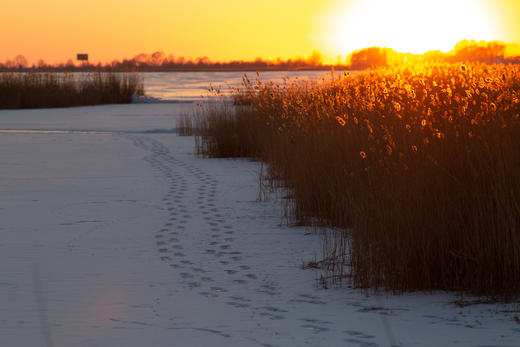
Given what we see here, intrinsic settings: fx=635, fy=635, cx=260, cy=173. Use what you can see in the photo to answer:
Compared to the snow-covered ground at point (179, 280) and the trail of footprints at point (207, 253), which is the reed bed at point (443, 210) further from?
the trail of footprints at point (207, 253)

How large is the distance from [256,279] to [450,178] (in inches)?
55.7

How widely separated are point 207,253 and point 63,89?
23.6m

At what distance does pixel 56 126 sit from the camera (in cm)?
1742

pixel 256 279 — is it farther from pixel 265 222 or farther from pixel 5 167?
pixel 5 167

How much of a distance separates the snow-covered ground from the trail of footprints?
0.04 feet

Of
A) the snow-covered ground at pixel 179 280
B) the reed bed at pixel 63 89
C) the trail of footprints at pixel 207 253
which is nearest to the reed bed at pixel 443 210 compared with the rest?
the snow-covered ground at pixel 179 280

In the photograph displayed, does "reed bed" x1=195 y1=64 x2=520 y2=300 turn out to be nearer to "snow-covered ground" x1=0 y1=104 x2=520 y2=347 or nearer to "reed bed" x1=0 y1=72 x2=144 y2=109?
"snow-covered ground" x1=0 y1=104 x2=520 y2=347

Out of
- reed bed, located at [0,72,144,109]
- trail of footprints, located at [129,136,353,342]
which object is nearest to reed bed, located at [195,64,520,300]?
trail of footprints, located at [129,136,353,342]

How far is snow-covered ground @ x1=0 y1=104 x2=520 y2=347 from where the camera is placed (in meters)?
3.21

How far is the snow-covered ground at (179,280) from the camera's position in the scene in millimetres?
3211

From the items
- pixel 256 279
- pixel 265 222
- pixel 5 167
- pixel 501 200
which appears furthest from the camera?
pixel 5 167

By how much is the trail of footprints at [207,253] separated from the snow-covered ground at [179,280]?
1 cm

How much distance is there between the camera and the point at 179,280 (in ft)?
13.8

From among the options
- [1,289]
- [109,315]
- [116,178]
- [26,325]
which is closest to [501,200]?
[109,315]
